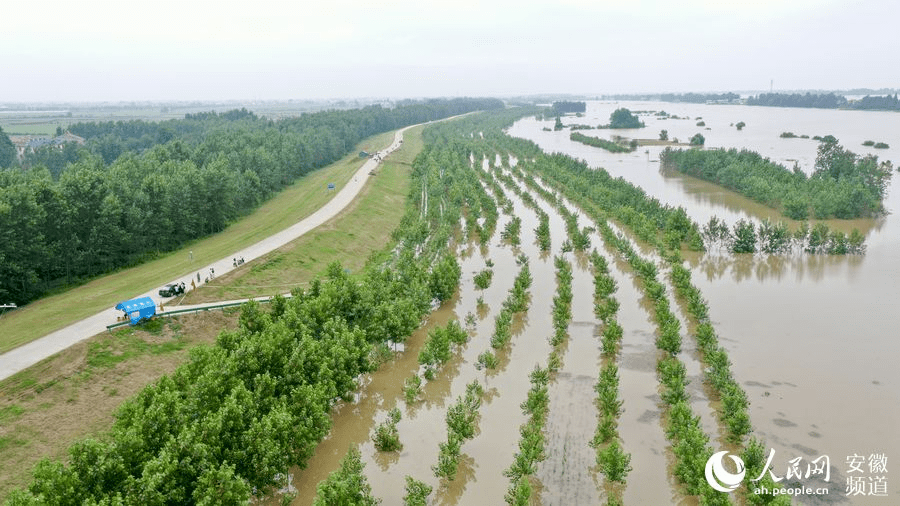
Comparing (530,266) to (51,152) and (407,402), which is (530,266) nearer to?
(407,402)

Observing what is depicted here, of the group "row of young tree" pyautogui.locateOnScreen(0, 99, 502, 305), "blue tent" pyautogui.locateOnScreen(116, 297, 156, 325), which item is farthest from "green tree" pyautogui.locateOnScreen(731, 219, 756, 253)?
"row of young tree" pyautogui.locateOnScreen(0, 99, 502, 305)

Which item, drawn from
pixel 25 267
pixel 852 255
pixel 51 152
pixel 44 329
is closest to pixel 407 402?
pixel 44 329

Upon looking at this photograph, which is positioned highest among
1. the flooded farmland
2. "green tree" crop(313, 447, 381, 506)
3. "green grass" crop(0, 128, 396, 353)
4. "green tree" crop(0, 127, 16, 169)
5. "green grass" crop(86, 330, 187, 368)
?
"green tree" crop(0, 127, 16, 169)

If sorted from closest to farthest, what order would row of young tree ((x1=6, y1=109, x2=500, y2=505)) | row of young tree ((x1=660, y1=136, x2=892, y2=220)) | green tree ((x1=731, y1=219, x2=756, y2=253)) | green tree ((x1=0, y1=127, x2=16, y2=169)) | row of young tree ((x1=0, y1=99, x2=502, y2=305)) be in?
row of young tree ((x1=6, y1=109, x2=500, y2=505)) < row of young tree ((x1=0, y1=99, x2=502, y2=305)) < green tree ((x1=731, y1=219, x2=756, y2=253)) < row of young tree ((x1=660, y1=136, x2=892, y2=220)) < green tree ((x1=0, y1=127, x2=16, y2=169))

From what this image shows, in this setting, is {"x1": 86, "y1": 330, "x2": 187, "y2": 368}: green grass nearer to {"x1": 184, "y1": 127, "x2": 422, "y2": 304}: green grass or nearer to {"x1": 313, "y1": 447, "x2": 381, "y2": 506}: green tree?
{"x1": 184, "y1": 127, "x2": 422, "y2": 304}: green grass

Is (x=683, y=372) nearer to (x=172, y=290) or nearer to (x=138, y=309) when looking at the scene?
(x=138, y=309)

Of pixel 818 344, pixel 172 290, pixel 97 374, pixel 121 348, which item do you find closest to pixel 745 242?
pixel 818 344
